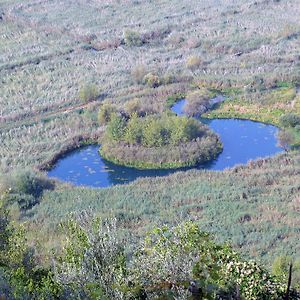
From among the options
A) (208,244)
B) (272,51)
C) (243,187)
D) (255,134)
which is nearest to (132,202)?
(243,187)

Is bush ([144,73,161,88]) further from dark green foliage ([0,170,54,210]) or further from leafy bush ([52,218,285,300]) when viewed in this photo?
leafy bush ([52,218,285,300])

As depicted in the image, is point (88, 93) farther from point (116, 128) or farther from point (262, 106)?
point (262, 106)

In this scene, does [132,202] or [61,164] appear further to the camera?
[61,164]

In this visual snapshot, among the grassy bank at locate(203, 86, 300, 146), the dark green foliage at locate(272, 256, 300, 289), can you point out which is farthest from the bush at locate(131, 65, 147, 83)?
the dark green foliage at locate(272, 256, 300, 289)

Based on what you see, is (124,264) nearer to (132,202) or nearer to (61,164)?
(132,202)

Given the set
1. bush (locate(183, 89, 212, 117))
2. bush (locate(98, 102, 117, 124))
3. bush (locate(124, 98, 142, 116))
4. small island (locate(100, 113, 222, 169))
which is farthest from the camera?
bush (locate(183, 89, 212, 117))

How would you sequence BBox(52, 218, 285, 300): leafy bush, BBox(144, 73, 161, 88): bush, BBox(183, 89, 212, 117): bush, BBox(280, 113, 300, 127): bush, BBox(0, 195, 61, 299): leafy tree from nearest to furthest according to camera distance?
BBox(52, 218, 285, 300): leafy bush → BBox(0, 195, 61, 299): leafy tree → BBox(280, 113, 300, 127): bush → BBox(183, 89, 212, 117): bush → BBox(144, 73, 161, 88): bush
